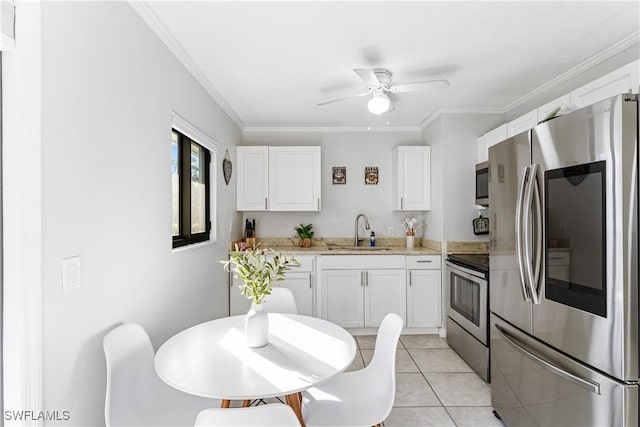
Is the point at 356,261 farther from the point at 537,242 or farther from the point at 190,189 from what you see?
the point at 537,242

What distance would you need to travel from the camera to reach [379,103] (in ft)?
8.75

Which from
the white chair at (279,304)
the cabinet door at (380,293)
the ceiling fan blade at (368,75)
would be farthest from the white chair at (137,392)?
the cabinet door at (380,293)

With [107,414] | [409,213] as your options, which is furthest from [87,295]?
[409,213]

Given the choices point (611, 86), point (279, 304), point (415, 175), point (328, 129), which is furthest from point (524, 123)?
point (279, 304)

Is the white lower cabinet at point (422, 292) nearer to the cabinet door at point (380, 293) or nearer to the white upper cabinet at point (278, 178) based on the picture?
the cabinet door at point (380, 293)

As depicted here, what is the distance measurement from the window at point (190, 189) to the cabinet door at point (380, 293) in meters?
1.84

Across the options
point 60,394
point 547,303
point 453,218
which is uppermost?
point 453,218

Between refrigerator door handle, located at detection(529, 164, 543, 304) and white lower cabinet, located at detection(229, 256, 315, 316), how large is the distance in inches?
95.2

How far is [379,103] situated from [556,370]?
1998 millimetres

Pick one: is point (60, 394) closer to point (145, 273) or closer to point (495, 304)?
point (145, 273)

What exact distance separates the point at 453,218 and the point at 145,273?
3078mm

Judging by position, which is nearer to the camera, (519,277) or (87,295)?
(87,295)

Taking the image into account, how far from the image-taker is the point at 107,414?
53.7 inches

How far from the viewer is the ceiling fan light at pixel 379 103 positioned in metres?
2.66
